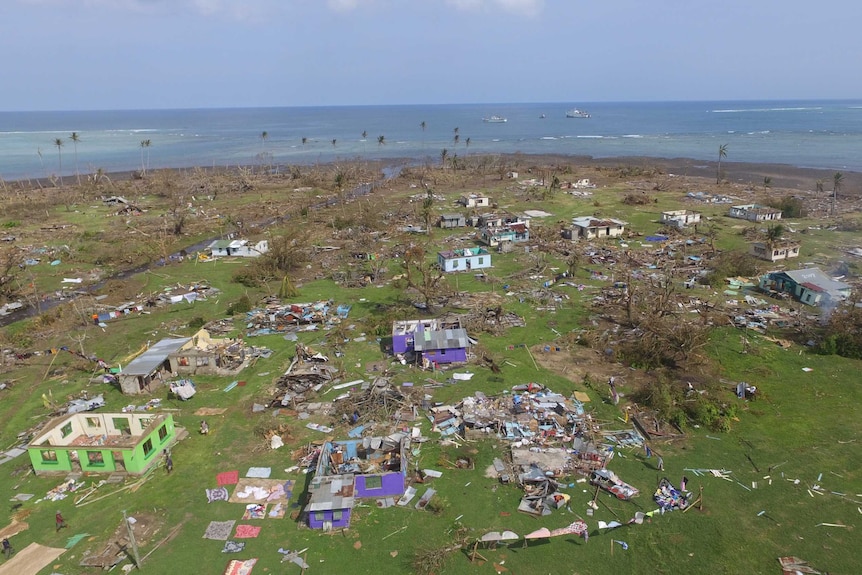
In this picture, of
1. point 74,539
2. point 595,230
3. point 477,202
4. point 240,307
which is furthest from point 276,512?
point 477,202

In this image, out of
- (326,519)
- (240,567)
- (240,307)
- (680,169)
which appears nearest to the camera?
(240,567)

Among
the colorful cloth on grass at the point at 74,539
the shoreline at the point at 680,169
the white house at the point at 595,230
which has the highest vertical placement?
the shoreline at the point at 680,169

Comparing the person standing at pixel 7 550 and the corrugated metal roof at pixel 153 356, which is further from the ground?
the corrugated metal roof at pixel 153 356

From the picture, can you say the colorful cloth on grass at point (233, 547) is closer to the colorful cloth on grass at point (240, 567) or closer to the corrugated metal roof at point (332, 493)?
the colorful cloth on grass at point (240, 567)

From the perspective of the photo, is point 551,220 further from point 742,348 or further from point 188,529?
point 188,529

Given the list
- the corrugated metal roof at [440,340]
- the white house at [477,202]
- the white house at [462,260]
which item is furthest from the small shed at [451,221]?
the corrugated metal roof at [440,340]

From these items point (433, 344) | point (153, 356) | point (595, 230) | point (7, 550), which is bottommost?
point (7, 550)

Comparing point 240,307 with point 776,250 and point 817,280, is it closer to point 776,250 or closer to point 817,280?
point 817,280
